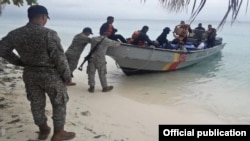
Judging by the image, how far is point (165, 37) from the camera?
449 inches

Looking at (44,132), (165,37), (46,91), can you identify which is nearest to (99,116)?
(44,132)

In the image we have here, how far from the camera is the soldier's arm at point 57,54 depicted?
11.2 feet

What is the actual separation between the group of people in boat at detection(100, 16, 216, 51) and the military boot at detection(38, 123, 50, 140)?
15.1ft

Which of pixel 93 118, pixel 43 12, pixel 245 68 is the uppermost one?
pixel 43 12

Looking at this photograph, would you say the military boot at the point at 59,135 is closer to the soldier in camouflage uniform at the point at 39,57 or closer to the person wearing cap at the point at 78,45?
the soldier in camouflage uniform at the point at 39,57

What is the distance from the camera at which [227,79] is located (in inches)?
493

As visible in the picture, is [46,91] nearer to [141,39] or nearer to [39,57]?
[39,57]

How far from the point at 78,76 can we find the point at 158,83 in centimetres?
261

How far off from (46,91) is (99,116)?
92.7 inches

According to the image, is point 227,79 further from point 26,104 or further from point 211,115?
point 26,104

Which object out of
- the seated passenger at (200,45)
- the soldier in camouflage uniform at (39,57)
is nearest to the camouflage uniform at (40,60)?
the soldier in camouflage uniform at (39,57)

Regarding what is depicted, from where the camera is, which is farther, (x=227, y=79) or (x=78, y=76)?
(x=227, y=79)

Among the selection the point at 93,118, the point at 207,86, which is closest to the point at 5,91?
the point at 93,118

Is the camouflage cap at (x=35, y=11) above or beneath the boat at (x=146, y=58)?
above
